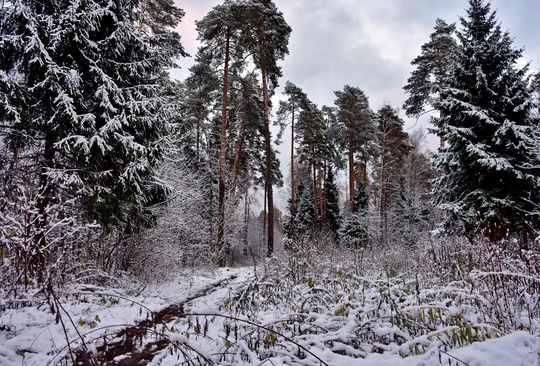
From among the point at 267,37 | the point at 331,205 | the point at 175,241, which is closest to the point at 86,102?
the point at 175,241

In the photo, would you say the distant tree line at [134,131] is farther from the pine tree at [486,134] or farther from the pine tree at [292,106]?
the pine tree at [292,106]

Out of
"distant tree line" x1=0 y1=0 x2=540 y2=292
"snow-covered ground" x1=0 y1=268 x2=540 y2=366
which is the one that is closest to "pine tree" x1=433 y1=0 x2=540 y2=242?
"distant tree line" x1=0 y1=0 x2=540 y2=292

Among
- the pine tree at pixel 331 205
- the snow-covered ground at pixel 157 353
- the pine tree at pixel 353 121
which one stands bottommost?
the snow-covered ground at pixel 157 353

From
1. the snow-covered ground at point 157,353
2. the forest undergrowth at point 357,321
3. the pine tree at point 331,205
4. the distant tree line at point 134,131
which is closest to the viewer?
the snow-covered ground at point 157,353

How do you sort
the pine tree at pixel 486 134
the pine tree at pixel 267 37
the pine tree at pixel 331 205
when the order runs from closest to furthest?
the pine tree at pixel 486 134, the pine tree at pixel 267 37, the pine tree at pixel 331 205

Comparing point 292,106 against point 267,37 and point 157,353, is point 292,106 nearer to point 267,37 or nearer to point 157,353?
point 267,37

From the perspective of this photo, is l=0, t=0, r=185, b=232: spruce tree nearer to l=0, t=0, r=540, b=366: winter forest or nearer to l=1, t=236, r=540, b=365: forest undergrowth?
l=0, t=0, r=540, b=366: winter forest

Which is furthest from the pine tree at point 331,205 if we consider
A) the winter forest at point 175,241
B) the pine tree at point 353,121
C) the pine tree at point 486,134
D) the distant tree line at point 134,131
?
the pine tree at point 486,134

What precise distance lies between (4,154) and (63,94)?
243 centimetres

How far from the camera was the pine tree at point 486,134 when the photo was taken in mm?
8297

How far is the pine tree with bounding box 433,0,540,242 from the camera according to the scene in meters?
8.30

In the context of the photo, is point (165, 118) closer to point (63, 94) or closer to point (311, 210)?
point (63, 94)

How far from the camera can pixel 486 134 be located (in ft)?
30.4

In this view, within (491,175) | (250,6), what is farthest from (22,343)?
(250,6)
